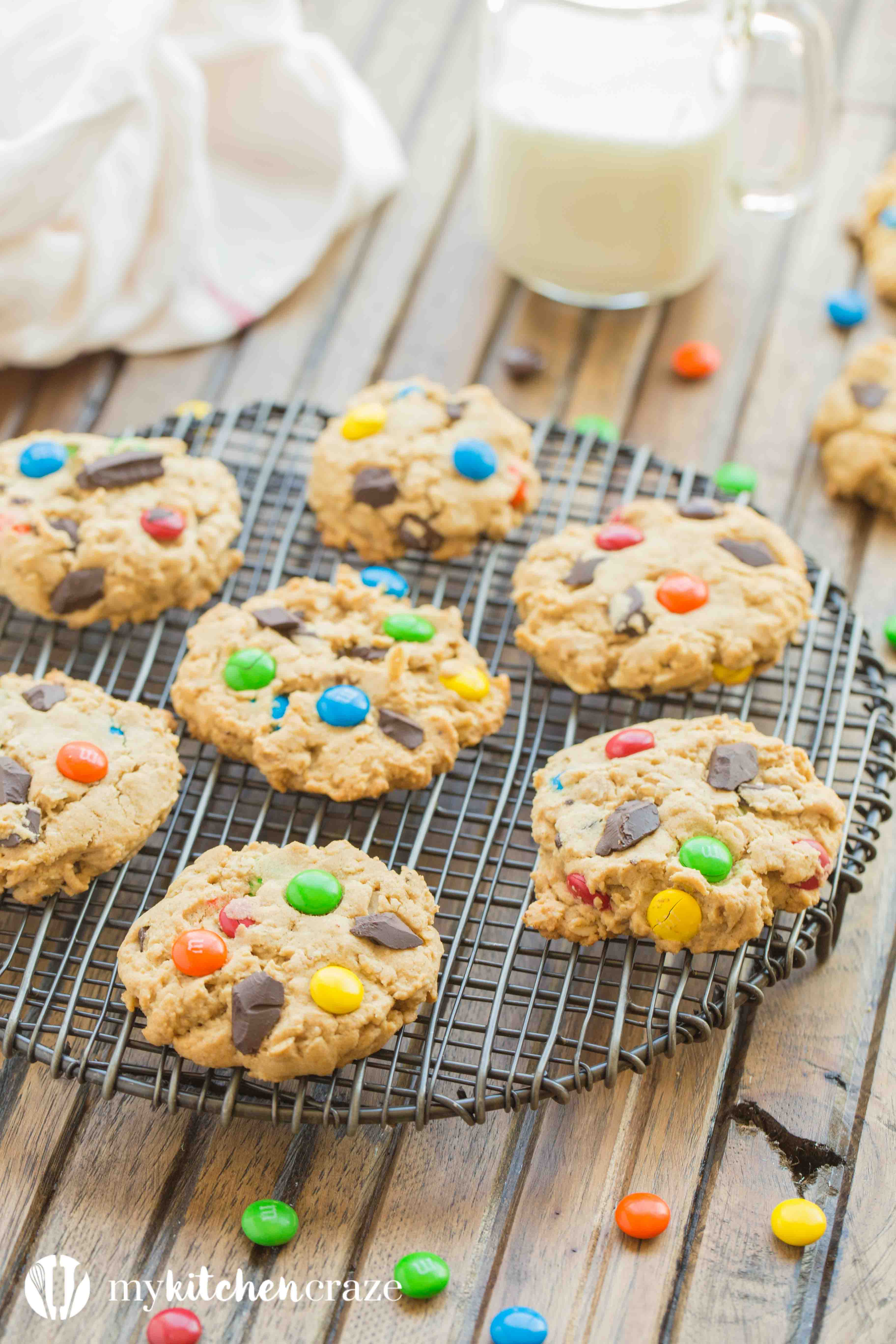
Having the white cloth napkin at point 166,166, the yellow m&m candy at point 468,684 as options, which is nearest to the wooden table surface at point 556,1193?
the yellow m&m candy at point 468,684

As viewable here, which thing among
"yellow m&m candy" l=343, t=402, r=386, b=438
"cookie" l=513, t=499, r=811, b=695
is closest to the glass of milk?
"yellow m&m candy" l=343, t=402, r=386, b=438

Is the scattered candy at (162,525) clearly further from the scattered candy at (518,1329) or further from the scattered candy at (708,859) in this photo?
the scattered candy at (518,1329)

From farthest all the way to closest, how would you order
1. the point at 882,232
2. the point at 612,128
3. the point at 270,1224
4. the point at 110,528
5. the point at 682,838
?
the point at 882,232 < the point at 612,128 < the point at 110,528 < the point at 682,838 < the point at 270,1224

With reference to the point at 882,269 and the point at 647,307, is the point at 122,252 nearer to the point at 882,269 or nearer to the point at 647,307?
the point at 647,307

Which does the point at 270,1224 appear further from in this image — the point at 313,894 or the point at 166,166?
the point at 166,166

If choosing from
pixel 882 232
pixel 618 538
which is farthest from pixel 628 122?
Result: pixel 618 538

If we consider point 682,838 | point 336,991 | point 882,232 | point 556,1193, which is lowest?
point 556,1193

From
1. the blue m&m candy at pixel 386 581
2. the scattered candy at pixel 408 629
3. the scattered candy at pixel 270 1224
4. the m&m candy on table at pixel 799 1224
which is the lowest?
the scattered candy at pixel 270 1224

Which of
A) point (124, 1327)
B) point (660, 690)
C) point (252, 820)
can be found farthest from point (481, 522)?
point (124, 1327)

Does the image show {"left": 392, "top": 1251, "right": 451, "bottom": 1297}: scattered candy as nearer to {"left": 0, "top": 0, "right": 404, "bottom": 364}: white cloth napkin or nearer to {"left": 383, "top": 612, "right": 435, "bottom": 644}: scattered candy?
{"left": 383, "top": 612, "right": 435, "bottom": 644}: scattered candy
